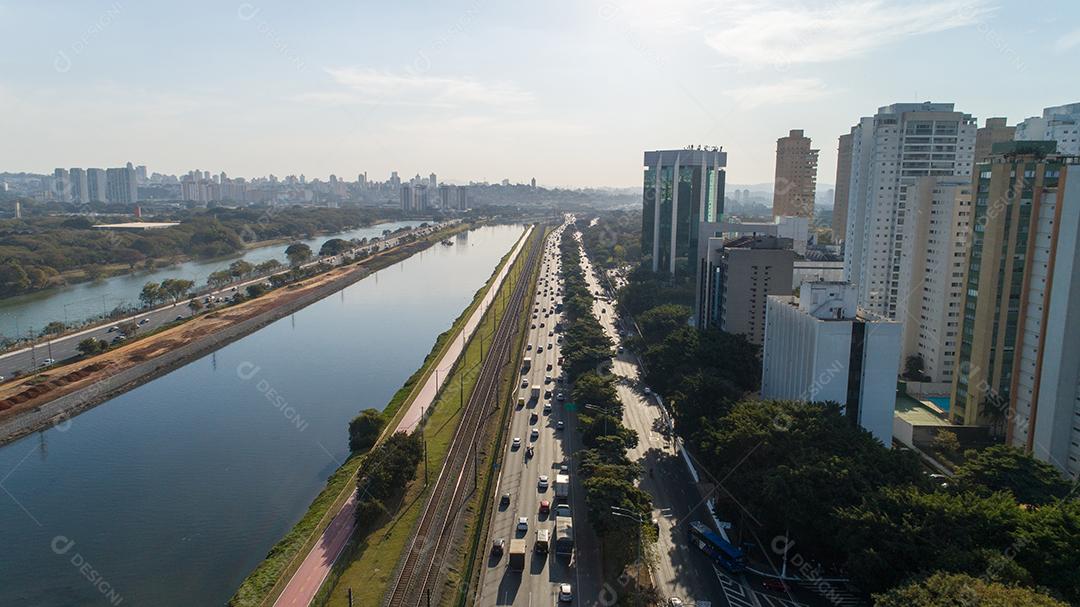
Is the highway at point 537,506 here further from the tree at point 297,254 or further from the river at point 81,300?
the tree at point 297,254

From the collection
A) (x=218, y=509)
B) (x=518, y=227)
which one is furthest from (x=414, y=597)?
(x=518, y=227)

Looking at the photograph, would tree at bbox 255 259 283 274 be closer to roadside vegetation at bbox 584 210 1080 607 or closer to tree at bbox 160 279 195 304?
tree at bbox 160 279 195 304

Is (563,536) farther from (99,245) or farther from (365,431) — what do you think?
(99,245)

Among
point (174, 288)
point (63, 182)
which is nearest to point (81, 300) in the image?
point (174, 288)

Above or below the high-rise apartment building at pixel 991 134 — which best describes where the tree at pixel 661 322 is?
below

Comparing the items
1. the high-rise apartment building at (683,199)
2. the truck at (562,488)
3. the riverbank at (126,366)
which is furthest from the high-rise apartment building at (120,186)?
the truck at (562,488)

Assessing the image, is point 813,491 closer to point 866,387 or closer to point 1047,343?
point 866,387
